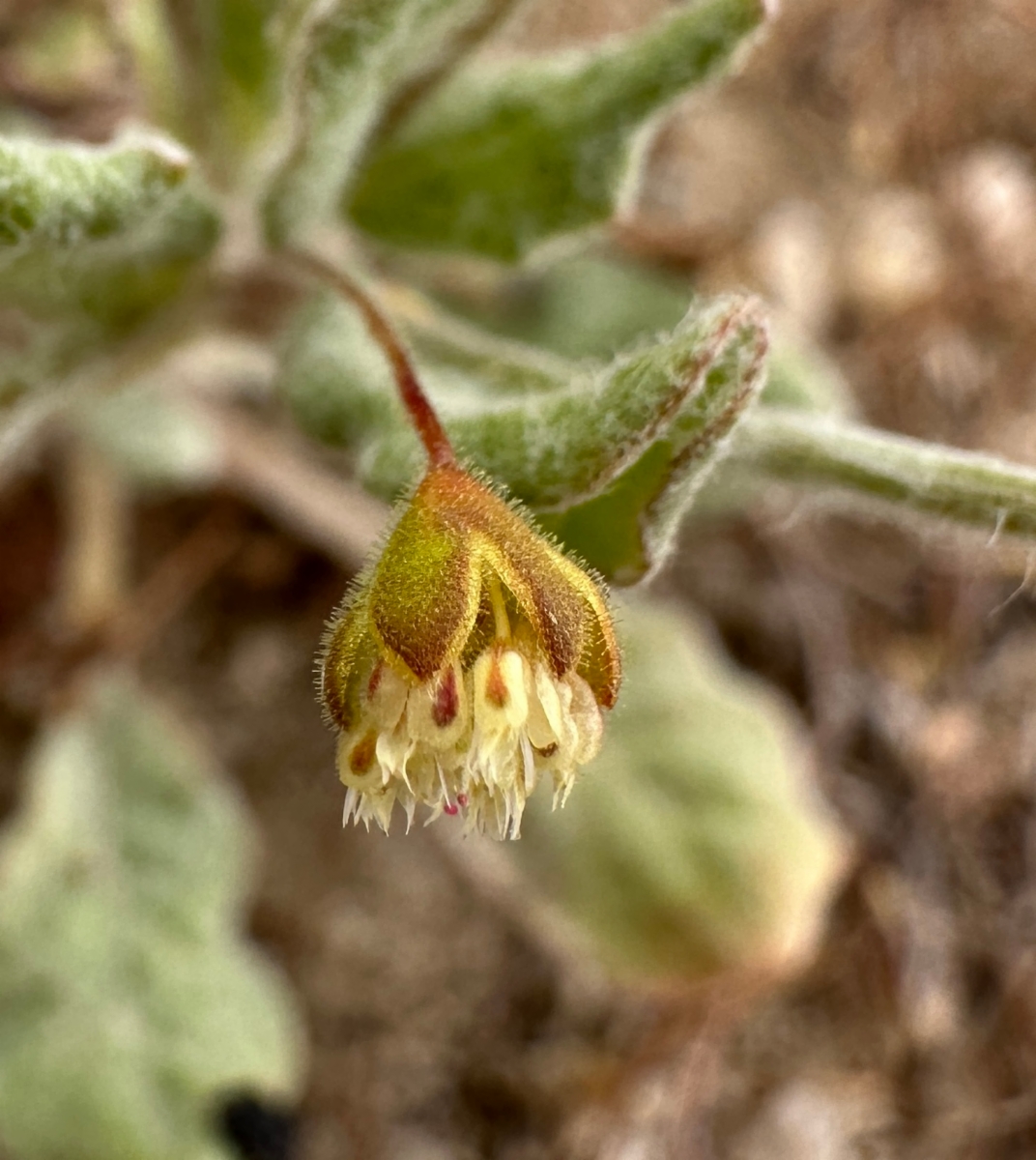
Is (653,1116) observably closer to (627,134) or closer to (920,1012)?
(920,1012)

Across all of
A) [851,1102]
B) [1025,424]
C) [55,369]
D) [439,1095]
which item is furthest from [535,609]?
[1025,424]

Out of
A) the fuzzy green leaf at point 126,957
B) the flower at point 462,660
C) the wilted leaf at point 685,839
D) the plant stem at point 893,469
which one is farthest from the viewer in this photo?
the wilted leaf at point 685,839

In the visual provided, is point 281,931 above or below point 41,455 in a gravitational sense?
below

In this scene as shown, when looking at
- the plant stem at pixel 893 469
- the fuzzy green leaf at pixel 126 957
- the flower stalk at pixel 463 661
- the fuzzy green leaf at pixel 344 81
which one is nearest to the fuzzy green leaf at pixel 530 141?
the fuzzy green leaf at pixel 344 81

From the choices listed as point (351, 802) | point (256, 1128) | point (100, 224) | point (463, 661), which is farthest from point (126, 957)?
point (463, 661)

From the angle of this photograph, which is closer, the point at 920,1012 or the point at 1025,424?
the point at 920,1012

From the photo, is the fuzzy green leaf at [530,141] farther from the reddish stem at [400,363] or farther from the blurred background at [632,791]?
the blurred background at [632,791]

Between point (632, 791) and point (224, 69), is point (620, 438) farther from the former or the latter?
point (632, 791)
